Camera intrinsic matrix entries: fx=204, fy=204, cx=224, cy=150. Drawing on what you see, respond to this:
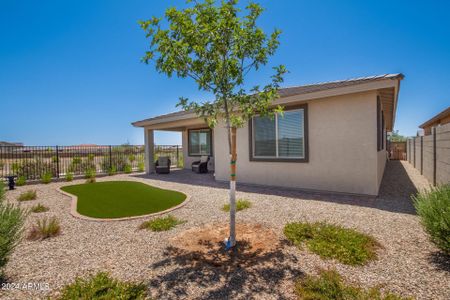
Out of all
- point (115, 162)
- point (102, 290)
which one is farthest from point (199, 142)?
point (102, 290)

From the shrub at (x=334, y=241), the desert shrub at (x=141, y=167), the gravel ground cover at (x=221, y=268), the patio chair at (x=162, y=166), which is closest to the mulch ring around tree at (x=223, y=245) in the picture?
the gravel ground cover at (x=221, y=268)

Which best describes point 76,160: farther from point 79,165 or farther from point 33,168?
point 33,168

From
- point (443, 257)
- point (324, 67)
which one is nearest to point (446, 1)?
point (324, 67)

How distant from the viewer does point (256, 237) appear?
12.2ft

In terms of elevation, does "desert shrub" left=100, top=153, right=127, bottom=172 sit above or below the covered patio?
below

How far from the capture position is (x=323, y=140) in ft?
22.4

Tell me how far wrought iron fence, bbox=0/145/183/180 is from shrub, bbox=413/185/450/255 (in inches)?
561

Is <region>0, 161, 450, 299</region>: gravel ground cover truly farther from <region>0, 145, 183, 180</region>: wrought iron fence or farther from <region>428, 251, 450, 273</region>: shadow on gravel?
<region>0, 145, 183, 180</region>: wrought iron fence

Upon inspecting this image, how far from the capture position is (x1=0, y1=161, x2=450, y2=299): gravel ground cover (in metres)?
2.31

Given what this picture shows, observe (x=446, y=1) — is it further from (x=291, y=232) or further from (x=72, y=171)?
(x=72, y=171)

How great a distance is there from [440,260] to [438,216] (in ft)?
2.02

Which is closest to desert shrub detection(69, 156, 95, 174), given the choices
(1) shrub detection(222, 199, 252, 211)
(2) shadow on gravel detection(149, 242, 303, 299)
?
(1) shrub detection(222, 199, 252, 211)

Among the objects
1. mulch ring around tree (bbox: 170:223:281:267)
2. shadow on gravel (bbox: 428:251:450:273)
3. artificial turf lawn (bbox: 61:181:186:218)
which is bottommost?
artificial turf lawn (bbox: 61:181:186:218)

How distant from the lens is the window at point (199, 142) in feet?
47.5
